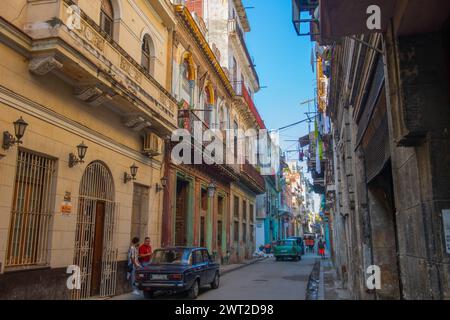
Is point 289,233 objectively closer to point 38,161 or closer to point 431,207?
point 38,161

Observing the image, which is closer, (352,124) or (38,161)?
(38,161)

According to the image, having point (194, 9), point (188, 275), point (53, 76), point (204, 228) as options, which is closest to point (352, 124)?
point (188, 275)

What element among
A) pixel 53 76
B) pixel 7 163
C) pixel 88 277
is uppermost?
pixel 53 76

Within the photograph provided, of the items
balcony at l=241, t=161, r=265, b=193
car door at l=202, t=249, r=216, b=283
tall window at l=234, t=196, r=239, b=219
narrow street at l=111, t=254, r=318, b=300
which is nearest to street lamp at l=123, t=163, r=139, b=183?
car door at l=202, t=249, r=216, b=283

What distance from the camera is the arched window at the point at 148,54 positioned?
1499 centimetres

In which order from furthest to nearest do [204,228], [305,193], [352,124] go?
[305,193] → [204,228] → [352,124]

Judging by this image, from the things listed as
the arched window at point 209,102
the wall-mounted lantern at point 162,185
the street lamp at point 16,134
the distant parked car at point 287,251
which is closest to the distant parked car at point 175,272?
the wall-mounted lantern at point 162,185

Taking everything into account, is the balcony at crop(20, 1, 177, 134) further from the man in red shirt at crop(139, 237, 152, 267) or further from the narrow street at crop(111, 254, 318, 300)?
the narrow street at crop(111, 254, 318, 300)

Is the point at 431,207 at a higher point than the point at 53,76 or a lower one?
lower

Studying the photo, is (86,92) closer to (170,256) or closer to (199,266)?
(170,256)

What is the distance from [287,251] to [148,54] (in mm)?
20160

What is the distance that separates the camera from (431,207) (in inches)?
144
